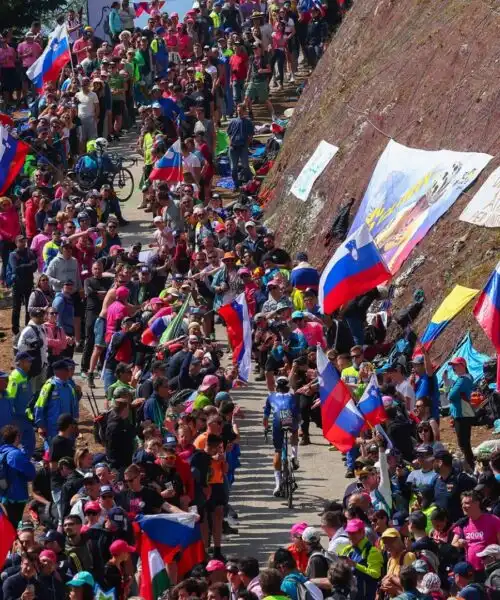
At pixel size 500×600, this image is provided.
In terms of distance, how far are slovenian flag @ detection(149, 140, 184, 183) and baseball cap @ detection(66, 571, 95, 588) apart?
1540 cm

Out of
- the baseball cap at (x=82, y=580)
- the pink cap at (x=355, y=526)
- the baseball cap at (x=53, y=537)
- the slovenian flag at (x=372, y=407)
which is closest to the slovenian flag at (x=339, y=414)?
the slovenian flag at (x=372, y=407)

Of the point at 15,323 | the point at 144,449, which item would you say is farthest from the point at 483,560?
the point at 15,323

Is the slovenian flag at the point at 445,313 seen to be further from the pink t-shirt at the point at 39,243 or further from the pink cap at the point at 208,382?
the pink t-shirt at the point at 39,243

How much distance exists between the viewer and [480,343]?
25.0m

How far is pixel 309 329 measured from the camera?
23.8 meters

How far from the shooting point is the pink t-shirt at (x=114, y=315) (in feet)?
81.0

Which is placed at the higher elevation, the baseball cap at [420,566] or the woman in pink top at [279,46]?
the woman in pink top at [279,46]

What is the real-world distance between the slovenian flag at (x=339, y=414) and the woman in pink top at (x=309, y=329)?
3240 mm

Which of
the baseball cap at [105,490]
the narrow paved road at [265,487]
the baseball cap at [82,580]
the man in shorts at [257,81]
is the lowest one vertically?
the narrow paved road at [265,487]

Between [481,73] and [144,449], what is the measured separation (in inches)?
474

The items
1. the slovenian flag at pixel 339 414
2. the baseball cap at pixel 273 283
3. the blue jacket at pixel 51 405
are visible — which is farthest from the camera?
the baseball cap at pixel 273 283

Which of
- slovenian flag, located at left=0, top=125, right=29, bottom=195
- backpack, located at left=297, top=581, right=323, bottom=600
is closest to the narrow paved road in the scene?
backpack, located at left=297, top=581, right=323, bottom=600

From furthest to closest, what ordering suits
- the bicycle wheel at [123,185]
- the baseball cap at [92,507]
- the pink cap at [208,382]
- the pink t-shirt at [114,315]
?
the bicycle wheel at [123,185] → the pink t-shirt at [114,315] → the pink cap at [208,382] → the baseball cap at [92,507]

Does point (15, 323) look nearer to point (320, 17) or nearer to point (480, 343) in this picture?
point (480, 343)
